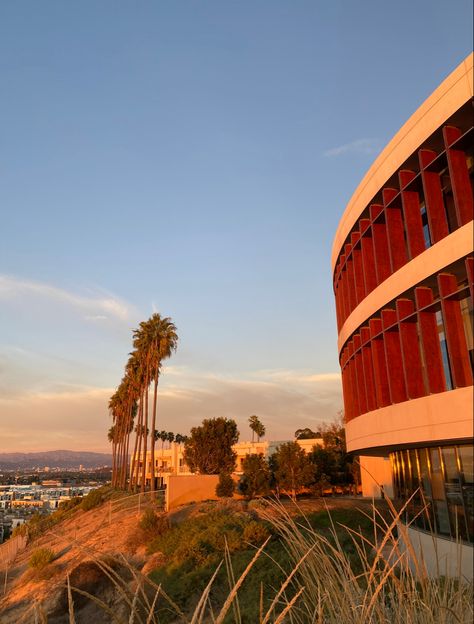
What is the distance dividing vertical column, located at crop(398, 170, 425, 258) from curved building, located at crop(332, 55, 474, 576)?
35 millimetres

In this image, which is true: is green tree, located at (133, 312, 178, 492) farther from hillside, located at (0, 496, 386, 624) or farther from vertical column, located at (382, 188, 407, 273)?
vertical column, located at (382, 188, 407, 273)

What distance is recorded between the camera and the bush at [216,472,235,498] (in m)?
42.5

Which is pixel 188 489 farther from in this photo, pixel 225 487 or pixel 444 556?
pixel 444 556

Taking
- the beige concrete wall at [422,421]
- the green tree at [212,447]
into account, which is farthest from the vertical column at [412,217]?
the green tree at [212,447]

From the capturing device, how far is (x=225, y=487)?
140ft

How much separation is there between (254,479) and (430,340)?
31.8 metres

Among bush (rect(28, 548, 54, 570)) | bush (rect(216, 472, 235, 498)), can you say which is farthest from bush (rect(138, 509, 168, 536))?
bush (rect(216, 472, 235, 498))

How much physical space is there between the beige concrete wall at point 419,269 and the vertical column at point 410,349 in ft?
2.18

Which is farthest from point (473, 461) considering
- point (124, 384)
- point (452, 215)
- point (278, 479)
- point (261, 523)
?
point (124, 384)

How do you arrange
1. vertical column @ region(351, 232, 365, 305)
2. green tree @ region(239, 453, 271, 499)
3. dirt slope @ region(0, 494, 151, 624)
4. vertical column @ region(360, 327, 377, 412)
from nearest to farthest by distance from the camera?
vertical column @ region(360, 327, 377, 412) < vertical column @ region(351, 232, 365, 305) < dirt slope @ region(0, 494, 151, 624) < green tree @ region(239, 453, 271, 499)

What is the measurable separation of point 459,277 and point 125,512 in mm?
33249

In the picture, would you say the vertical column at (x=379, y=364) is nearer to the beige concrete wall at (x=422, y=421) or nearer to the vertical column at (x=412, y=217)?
the beige concrete wall at (x=422, y=421)

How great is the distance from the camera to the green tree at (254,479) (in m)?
45.1

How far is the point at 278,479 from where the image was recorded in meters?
46.8
